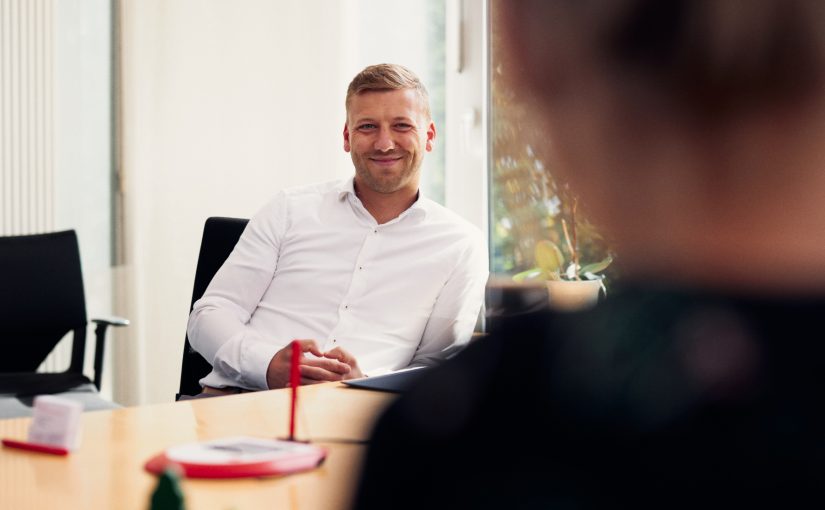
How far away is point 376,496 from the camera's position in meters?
0.29

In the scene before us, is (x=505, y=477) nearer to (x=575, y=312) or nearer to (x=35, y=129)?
(x=575, y=312)

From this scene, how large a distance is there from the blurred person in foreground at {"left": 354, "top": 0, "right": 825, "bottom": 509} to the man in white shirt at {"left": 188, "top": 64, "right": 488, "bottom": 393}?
1773 millimetres

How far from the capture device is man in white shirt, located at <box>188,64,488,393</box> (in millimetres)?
2145

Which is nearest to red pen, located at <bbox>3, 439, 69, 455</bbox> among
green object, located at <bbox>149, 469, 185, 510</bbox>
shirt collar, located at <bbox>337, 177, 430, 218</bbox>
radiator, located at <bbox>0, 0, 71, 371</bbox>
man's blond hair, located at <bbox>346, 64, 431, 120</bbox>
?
green object, located at <bbox>149, 469, 185, 510</bbox>

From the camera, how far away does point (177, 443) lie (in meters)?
1.05

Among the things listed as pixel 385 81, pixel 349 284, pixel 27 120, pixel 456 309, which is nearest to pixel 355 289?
pixel 349 284

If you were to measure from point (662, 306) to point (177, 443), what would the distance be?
877 mm

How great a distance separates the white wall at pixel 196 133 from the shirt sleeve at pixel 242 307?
1.19 metres

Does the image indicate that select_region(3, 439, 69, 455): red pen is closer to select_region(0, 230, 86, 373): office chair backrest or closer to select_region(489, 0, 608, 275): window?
select_region(489, 0, 608, 275): window

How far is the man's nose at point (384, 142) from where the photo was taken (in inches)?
91.0

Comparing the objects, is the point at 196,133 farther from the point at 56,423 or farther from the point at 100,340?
the point at 56,423

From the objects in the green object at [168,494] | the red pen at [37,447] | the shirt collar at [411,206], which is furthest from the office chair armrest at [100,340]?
the green object at [168,494]

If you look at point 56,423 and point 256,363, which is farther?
point 256,363

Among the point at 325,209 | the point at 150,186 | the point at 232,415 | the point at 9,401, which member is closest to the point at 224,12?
the point at 150,186
